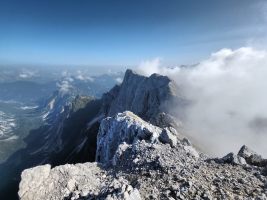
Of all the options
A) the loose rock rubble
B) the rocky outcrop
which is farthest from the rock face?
the rocky outcrop

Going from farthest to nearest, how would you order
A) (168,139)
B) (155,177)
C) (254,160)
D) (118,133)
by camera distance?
(118,133) → (168,139) → (254,160) → (155,177)

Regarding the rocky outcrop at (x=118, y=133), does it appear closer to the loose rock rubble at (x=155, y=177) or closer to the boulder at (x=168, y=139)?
the boulder at (x=168, y=139)

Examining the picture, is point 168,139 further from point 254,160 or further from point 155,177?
point 155,177

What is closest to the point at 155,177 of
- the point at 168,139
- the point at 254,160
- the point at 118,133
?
the point at 254,160

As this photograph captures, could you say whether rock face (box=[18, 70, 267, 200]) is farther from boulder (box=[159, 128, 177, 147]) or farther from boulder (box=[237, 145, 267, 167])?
boulder (box=[159, 128, 177, 147])

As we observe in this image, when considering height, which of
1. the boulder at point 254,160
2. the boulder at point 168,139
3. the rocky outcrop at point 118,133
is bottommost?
the rocky outcrop at point 118,133

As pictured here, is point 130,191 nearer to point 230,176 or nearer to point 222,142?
point 230,176

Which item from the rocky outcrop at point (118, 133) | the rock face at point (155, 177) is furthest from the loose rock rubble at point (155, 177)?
the rocky outcrop at point (118, 133)

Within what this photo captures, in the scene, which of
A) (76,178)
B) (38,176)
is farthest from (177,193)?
(38,176)

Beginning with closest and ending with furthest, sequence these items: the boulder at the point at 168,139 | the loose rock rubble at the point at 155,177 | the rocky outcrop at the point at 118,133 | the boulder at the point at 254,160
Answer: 1. the loose rock rubble at the point at 155,177
2. the boulder at the point at 254,160
3. the boulder at the point at 168,139
4. the rocky outcrop at the point at 118,133
